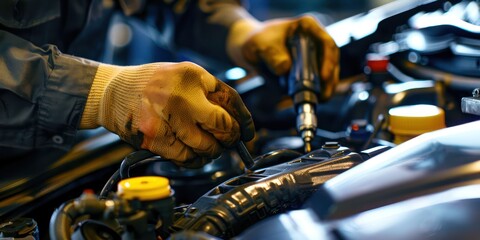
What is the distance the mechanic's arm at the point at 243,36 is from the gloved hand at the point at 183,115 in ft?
1.51

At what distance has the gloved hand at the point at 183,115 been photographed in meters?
0.96

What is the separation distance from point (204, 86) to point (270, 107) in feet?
1.56

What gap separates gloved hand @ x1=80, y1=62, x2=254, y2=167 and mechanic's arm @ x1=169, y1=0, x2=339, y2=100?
46 cm

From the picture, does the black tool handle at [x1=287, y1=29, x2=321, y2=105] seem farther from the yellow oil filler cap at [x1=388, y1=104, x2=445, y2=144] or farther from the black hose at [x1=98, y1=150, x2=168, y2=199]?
the black hose at [x1=98, y1=150, x2=168, y2=199]

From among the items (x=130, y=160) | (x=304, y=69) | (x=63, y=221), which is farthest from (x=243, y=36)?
(x=63, y=221)

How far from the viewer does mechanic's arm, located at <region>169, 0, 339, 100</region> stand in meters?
1.46

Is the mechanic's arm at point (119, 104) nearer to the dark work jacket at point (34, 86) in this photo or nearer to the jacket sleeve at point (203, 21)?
the dark work jacket at point (34, 86)

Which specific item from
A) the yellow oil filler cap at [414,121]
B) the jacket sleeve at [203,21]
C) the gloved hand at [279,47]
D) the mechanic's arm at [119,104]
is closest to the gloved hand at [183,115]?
the mechanic's arm at [119,104]

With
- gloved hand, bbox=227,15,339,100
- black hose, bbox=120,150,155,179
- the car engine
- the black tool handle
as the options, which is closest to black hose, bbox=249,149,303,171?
the car engine

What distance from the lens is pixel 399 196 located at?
63cm

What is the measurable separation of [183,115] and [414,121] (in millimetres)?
397

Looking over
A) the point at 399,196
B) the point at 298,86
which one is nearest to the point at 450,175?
the point at 399,196

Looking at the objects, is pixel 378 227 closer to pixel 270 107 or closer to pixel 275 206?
pixel 275 206

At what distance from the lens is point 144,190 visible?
0.65 meters
